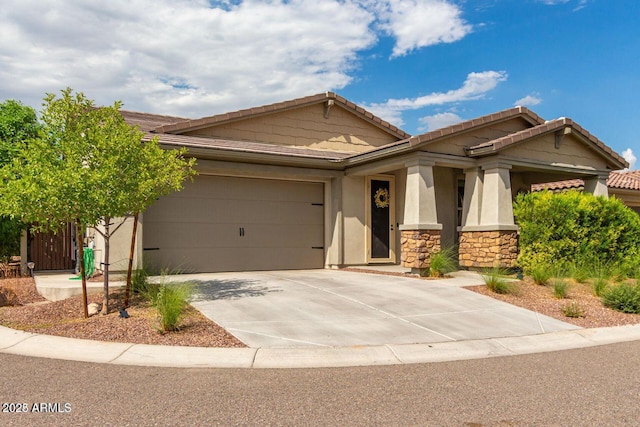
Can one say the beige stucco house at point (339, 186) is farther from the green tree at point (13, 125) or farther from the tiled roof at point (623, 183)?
the green tree at point (13, 125)

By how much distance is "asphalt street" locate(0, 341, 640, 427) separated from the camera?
4266 mm

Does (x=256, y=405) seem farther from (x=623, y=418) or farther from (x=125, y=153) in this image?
(x=125, y=153)

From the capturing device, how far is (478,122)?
43.8 ft

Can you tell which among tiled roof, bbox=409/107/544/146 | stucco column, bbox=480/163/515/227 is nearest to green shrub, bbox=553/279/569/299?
stucco column, bbox=480/163/515/227

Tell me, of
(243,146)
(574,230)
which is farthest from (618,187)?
(243,146)

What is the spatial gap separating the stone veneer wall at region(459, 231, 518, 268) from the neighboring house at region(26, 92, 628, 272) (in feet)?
0.09

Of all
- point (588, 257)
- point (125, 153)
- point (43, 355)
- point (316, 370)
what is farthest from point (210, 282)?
point (588, 257)

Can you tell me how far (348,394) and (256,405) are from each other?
93cm

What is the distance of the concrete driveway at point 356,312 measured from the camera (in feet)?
23.7

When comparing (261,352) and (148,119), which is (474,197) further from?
(148,119)

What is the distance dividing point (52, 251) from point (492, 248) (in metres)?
12.3

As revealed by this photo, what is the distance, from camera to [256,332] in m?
7.20

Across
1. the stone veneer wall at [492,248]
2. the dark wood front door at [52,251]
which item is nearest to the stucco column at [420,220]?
the stone veneer wall at [492,248]

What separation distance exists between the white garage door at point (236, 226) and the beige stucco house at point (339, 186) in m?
0.03
